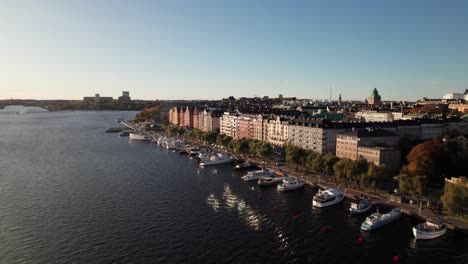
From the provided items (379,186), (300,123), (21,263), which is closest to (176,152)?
(300,123)

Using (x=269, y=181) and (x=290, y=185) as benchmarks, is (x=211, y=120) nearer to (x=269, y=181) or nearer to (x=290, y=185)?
(x=269, y=181)

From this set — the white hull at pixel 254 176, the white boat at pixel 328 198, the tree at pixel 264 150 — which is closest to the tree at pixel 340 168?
the white boat at pixel 328 198

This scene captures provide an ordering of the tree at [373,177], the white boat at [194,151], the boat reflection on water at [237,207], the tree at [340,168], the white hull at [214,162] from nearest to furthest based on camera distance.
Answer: the boat reflection on water at [237,207], the tree at [373,177], the tree at [340,168], the white hull at [214,162], the white boat at [194,151]

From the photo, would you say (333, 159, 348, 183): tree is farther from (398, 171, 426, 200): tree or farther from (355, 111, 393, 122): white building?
(355, 111, 393, 122): white building

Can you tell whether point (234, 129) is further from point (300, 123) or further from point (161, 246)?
point (161, 246)

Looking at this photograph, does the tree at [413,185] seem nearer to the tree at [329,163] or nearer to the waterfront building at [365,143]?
the tree at [329,163]

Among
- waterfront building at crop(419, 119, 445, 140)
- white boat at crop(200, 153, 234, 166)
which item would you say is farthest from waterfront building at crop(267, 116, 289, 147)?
waterfront building at crop(419, 119, 445, 140)
